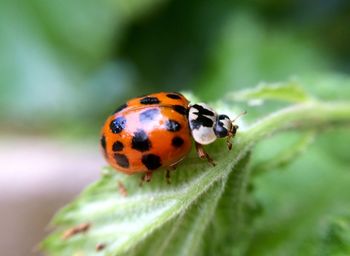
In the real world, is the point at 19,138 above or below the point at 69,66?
above

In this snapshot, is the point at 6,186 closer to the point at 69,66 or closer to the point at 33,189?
the point at 33,189

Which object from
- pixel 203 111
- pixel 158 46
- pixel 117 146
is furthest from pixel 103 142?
pixel 158 46

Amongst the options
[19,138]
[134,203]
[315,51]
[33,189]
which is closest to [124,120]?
[134,203]

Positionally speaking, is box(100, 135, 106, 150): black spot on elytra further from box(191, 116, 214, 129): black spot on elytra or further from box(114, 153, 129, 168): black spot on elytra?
box(191, 116, 214, 129): black spot on elytra

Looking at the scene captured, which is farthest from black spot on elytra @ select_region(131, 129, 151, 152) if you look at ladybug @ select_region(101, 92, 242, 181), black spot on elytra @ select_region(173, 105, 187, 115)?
black spot on elytra @ select_region(173, 105, 187, 115)

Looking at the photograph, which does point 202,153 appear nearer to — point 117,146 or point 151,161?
point 151,161

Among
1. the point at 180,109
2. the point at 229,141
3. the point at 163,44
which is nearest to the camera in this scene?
the point at 229,141

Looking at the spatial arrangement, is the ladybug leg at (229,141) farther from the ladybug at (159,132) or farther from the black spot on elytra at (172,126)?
the black spot on elytra at (172,126)

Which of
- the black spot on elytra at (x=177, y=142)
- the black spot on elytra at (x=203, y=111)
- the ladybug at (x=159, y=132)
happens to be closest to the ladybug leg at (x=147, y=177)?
the ladybug at (x=159, y=132)
